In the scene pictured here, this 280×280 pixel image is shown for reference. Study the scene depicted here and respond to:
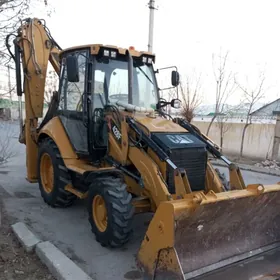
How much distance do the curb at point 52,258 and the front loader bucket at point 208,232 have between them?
741 millimetres

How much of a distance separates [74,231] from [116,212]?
52.4 inches

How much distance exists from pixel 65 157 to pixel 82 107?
0.88m

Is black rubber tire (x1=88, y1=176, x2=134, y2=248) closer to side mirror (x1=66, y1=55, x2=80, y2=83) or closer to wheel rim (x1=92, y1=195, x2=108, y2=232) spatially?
wheel rim (x1=92, y1=195, x2=108, y2=232)

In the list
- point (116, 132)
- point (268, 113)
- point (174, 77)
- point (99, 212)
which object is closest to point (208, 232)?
point (99, 212)

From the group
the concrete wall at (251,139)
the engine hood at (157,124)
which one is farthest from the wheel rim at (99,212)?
the concrete wall at (251,139)

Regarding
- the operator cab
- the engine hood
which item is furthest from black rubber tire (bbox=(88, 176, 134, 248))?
the operator cab

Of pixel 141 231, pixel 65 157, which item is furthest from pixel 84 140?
pixel 141 231

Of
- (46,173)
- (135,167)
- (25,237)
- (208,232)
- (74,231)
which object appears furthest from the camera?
(46,173)

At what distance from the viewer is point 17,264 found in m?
3.92

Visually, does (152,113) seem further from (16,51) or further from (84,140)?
(16,51)

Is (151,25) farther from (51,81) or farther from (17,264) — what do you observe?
(17,264)

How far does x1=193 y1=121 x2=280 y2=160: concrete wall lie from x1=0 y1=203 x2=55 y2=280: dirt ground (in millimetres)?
11509

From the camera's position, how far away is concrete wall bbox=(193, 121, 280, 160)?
13781 mm

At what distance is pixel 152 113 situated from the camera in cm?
529
